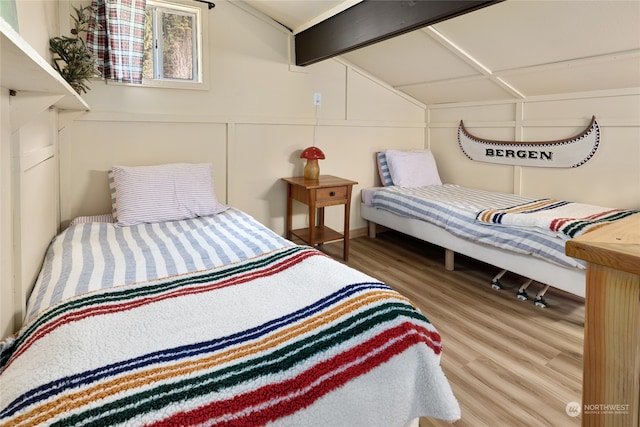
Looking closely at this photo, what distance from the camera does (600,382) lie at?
0.70 metres

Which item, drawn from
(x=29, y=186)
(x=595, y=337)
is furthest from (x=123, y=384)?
(x=29, y=186)

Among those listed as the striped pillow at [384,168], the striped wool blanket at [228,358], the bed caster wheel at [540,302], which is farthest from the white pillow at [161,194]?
the bed caster wheel at [540,302]

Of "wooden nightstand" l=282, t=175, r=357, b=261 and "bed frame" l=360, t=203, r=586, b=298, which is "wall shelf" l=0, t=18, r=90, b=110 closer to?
"wooden nightstand" l=282, t=175, r=357, b=261

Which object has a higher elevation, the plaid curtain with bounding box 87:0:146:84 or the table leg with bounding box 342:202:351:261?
the plaid curtain with bounding box 87:0:146:84

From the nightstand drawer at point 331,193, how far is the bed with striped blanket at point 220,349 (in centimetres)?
152

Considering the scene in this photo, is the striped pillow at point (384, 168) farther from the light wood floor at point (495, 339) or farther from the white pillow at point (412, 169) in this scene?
the light wood floor at point (495, 339)

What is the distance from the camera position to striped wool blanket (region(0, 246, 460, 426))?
779mm

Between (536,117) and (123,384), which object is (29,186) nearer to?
(123,384)

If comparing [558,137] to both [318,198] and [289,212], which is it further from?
[289,212]

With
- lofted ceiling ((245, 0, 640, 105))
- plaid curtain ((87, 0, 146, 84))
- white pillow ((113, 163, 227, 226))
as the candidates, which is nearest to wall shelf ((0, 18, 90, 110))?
white pillow ((113, 163, 227, 226))

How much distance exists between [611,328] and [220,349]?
2.74 ft

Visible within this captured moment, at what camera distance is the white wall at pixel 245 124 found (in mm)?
2602

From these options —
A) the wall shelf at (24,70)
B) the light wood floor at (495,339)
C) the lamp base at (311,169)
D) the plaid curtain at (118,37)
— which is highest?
the plaid curtain at (118,37)

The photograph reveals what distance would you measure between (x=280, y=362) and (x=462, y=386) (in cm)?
111
